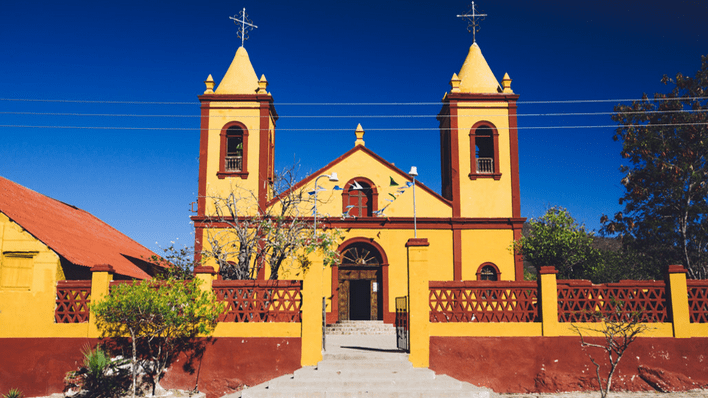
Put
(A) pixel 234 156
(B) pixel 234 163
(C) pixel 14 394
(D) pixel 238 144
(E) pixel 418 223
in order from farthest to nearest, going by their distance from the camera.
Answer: (D) pixel 238 144 → (A) pixel 234 156 → (B) pixel 234 163 → (E) pixel 418 223 → (C) pixel 14 394

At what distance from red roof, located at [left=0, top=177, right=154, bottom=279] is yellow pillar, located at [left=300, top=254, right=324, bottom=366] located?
212 inches

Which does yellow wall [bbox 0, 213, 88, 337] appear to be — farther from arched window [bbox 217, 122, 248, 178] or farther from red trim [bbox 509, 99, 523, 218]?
red trim [bbox 509, 99, 523, 218]

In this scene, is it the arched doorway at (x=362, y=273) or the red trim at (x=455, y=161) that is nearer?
the arched doorway at (x=362, y=273)

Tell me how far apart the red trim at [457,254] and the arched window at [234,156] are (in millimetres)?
8248

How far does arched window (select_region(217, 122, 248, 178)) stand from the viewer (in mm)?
20312

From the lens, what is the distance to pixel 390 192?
801 inches

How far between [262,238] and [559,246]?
11.6 metres

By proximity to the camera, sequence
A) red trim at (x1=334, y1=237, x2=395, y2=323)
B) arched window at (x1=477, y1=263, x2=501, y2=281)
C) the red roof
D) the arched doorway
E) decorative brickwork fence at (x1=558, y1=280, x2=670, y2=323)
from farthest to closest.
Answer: the arched doorway → arched window at (x1=477, y1=263, x2=501, y2=281) → red trim at (x1=334, y1=237, x2=395, y2=323) → the red roof → decorative brickwork fence at (x1=558, y1=280, x2=670, y2=323)

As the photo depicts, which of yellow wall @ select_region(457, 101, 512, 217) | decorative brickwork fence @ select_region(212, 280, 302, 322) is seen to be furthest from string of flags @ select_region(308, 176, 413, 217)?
decorative brickwork fence @ select_region(212, 280, 302, 322)

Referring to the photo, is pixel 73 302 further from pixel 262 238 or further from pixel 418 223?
pixel 418 223

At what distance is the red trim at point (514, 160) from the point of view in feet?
65.5

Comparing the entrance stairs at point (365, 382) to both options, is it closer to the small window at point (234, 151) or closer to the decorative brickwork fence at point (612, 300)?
the decorative brickwork fence at point (612, 300)

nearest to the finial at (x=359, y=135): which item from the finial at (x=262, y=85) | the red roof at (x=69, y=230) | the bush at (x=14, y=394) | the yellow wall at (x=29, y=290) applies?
the finial at (x=262, y=85)

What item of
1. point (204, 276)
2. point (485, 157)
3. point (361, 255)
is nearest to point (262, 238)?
point (204, 276)
